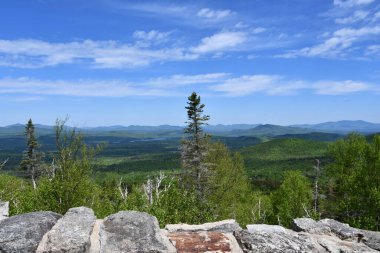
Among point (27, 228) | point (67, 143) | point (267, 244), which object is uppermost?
point (67, 143)

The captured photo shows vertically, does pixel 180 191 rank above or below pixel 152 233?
below

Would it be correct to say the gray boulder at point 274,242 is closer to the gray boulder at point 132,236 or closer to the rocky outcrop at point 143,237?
the rocky outcrop at point 143,237

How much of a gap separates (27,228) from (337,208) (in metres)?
42.6

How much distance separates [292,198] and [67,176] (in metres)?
40.9

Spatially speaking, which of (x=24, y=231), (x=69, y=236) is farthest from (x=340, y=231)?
(x=24, y=231)

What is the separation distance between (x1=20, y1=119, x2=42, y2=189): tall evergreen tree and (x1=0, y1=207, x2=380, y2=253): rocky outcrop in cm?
5448

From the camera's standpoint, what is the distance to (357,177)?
41.1 metres

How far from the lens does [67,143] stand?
17.6m

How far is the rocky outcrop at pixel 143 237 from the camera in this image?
305 inches

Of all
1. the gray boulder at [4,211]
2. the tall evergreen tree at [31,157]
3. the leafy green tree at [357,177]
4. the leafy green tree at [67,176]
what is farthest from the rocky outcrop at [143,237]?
the tall evergreen tree at [31,157]

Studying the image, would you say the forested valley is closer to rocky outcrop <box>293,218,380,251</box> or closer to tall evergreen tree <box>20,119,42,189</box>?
tall evergreen tree <box>20,119,42,189</box>

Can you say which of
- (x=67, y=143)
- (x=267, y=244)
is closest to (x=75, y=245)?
(x=267, y=244)

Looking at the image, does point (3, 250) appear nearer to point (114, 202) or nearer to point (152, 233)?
point (152, 233)

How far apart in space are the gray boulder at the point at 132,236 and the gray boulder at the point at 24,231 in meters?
1.32
